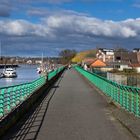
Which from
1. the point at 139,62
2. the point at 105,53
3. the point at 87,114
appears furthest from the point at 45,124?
the point at 105,53

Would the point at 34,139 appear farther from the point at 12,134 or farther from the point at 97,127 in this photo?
the point at 97,127

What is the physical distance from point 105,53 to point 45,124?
17438cm

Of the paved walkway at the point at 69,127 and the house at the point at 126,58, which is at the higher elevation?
the house at the point at 126,58

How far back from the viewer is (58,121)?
50.5 ft

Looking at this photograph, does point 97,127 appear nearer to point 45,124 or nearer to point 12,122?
point 45,124

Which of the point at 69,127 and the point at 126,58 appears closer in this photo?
the point at 69,127

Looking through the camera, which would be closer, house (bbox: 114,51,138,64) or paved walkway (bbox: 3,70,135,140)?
paved walkway (bbox: 3,70,135,140)

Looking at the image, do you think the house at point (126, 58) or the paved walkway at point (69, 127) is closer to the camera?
the paved walkway at point (69, 127)

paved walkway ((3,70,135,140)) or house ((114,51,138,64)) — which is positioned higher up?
house ((114,51,138,64))

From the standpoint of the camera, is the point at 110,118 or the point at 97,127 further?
the point at 110,118

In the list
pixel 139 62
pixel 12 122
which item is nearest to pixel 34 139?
pixel 12 122

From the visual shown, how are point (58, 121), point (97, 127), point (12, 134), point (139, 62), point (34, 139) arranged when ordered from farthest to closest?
point (139, 62) → point (58, 121) → point (97, 127) → point (12, 134) → point (34, 139)

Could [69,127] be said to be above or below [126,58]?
below

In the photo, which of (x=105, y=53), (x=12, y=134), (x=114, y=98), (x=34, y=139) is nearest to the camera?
(x=34, y=139)
